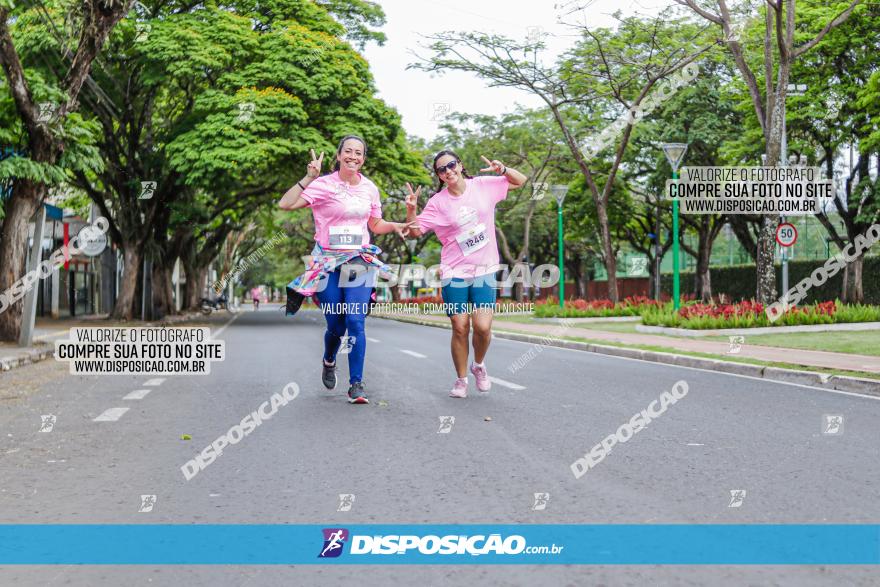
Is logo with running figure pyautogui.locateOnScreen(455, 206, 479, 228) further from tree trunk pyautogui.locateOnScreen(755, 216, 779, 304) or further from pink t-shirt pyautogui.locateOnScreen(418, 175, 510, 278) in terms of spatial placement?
tree trunk pyautogui.locateOnScreen(755, 216, 779, 304)

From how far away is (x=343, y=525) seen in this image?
3.91 meters

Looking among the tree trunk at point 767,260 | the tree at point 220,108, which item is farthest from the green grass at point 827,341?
the tree at point 220,108

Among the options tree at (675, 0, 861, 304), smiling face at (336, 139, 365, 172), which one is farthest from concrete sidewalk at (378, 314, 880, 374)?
smiling face at (336, 139, 365, 172)

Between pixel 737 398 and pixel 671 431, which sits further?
pixel 737 398

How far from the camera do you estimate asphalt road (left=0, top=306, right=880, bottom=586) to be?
3.34 meters

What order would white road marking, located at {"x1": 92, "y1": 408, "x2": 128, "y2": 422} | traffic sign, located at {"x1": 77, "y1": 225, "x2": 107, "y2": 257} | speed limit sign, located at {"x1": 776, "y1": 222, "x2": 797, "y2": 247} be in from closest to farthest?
white road marking, located at {"x1": 92, "y1": 408, "x2": 128, "y2": 422}
speed limit sign, located at {"x1": 776, "y1": 222, "x2": 797, "y2": 247}
traffic sign, located at {"x1": 77, "y1": 225, "x2": 107, "y2": 257}

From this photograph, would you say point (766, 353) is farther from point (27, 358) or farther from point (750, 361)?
point (27, 358)

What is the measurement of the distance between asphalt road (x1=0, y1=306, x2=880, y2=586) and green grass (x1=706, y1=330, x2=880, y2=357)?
515 centimetres

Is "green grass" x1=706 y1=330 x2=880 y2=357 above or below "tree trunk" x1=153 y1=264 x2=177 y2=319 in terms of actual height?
below

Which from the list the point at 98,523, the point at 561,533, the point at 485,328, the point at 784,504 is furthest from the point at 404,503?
the point at 485,328

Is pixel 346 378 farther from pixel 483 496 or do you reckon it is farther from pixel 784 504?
pixel 784 504

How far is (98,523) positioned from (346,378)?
600cm

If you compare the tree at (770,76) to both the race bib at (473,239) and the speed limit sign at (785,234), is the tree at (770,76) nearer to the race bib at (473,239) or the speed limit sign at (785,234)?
the speed limit sign at (785,234)

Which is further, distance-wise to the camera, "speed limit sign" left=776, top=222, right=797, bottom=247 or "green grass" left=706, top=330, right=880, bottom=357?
"speed limit sign" left=776, top=222, right=797, bottom=247
